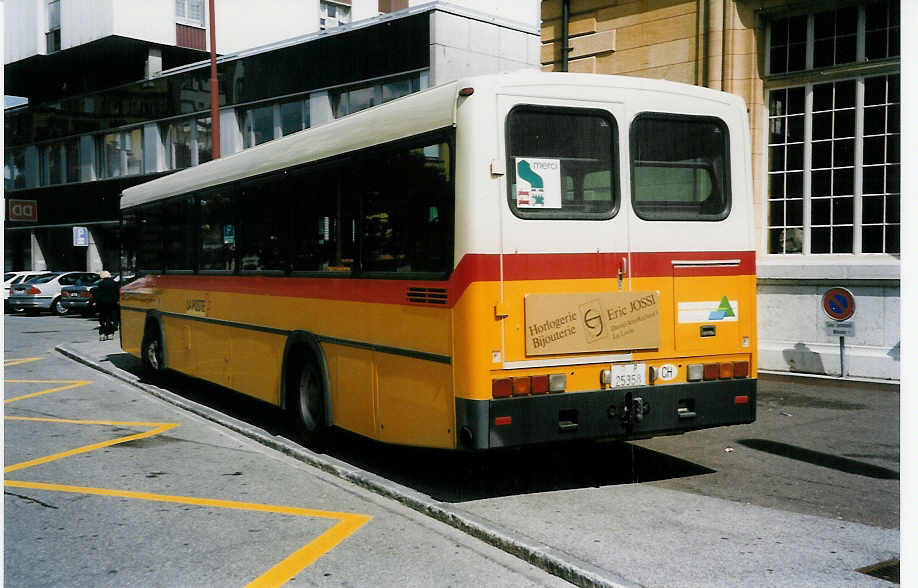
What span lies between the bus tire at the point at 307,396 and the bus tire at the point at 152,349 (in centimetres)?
471

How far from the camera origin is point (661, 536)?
576 cm

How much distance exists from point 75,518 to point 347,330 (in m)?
2.66

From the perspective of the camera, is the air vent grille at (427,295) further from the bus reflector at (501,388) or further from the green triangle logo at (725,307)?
the green triangle logo at (725,307)

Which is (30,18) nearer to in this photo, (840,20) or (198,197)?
(198,197)

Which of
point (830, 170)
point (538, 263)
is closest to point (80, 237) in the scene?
point (830, 170)

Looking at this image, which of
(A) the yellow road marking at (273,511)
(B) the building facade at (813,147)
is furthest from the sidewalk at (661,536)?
(B) the building facade at (813,147)

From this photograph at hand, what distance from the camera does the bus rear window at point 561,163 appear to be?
21.2ft

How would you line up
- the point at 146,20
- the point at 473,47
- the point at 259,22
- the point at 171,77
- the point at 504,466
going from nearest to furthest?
the point at 504,466 < the point at 473,47 < the point at 171,77 < the point at 146,20 < the point at 259,22

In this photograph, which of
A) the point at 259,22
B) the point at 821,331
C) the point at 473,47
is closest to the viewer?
the point at 821,331

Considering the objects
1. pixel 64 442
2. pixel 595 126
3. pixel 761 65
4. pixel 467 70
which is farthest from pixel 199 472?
pixel 467 70

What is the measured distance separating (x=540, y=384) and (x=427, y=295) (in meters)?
1.08

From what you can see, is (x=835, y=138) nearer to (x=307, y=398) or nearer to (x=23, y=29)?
(x=307, y=398)

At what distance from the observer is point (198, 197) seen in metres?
11.6

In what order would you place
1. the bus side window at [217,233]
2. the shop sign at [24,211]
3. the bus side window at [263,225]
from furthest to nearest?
the shop sign at [24,211] → the bus side window at [217,233] → the bus side window at [263,225]
